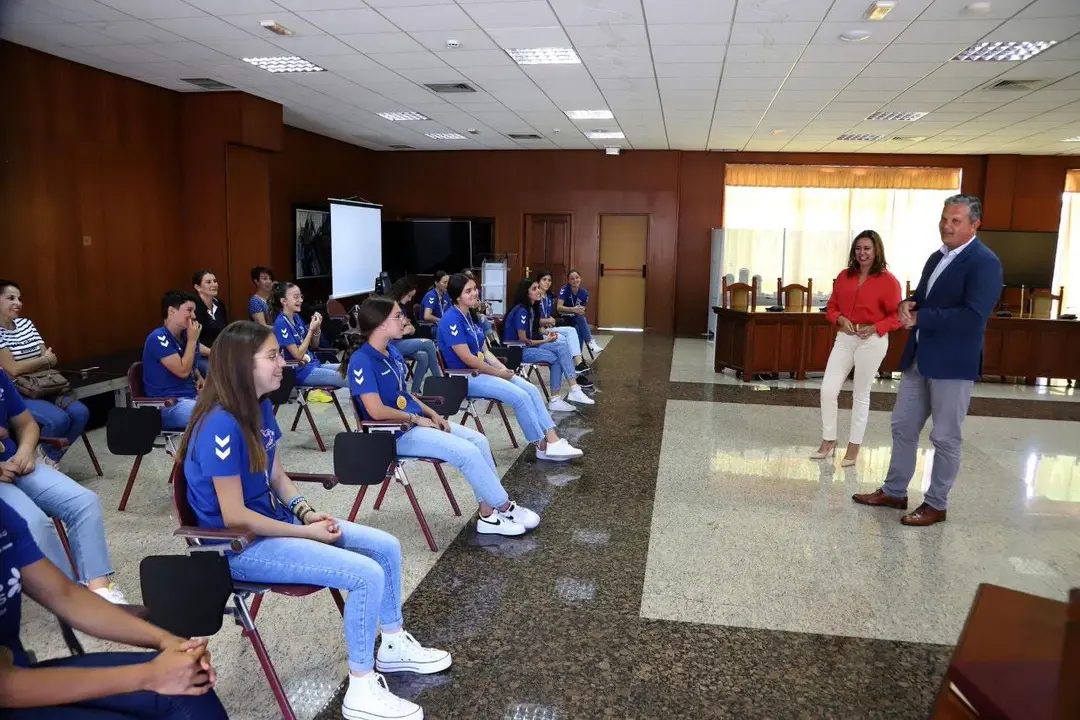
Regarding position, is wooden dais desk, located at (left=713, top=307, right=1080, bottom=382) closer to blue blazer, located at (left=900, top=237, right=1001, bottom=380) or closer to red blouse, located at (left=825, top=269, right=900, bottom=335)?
red blouse, located at (left=825, top=269, right=900, bottom=335)

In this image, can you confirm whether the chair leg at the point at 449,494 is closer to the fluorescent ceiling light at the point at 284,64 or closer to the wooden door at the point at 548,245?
the fluorescent ceiling light at the point at 284,64

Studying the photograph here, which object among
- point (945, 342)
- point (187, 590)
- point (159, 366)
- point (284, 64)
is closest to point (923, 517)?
point (945, 342)

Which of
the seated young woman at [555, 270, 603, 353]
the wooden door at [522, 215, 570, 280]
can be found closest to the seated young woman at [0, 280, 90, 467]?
the seated young woman at [555, 270, 603, 353]

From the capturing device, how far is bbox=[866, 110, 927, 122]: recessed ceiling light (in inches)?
336

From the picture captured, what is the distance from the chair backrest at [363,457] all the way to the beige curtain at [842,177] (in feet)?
34.6

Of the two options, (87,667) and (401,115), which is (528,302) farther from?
(87,667)

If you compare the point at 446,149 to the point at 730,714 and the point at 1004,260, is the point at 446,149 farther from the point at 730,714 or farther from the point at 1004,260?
the point at 730,714

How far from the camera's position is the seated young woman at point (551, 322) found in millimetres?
7000

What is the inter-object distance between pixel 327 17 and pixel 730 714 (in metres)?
5.02

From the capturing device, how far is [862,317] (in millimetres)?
4625

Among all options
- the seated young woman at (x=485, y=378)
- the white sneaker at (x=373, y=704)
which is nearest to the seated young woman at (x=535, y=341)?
the seated young woman at (x=485, y=378)

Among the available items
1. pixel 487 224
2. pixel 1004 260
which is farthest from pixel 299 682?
pixel 1004 260

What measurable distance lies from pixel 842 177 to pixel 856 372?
28.8 ft

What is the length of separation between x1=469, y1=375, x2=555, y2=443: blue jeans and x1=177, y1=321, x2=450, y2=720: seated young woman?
241cm
